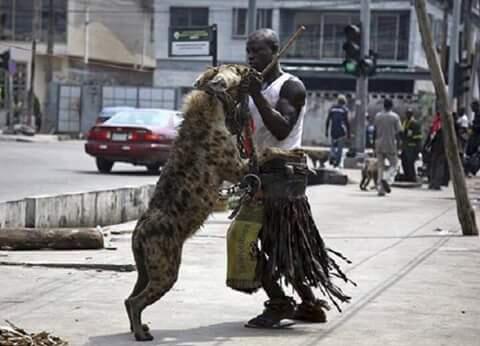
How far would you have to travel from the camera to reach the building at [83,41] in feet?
183

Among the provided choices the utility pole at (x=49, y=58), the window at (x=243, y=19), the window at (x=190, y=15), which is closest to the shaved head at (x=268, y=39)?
the utility pole at (x=49, y=58)

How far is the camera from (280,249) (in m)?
7.58

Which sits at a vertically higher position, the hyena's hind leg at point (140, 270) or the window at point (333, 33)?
the window at point (333, 33)

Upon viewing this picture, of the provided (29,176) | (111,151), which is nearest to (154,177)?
(111,151)

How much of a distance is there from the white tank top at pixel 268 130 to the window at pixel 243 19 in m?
49.3

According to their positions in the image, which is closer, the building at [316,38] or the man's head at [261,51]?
the man's head at [261,51]

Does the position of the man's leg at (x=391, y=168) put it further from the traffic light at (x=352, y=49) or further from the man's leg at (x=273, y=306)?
the man's leg at (x=273, y=306)

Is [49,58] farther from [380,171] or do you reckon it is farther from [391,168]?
[380,171]

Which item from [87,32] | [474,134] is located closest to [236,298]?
[474,134]

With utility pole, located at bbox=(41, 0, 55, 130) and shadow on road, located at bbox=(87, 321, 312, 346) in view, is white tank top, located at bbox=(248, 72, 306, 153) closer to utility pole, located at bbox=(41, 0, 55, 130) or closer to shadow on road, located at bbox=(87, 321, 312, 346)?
shadow on road, located at bbox=(87, 321, 312, 346)

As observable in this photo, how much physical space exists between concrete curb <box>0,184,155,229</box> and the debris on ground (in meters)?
5.25

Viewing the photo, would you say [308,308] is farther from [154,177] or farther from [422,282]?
[154,177]

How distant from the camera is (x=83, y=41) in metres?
58.0

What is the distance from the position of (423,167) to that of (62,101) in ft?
88.2
